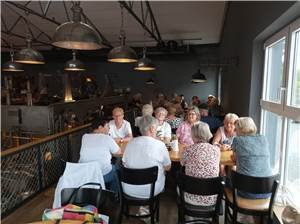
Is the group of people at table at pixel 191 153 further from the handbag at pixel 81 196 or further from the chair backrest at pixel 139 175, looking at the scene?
the handbag at pixel 81 196

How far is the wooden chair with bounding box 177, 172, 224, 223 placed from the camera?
75.3 inches

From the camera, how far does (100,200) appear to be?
5.55 ft

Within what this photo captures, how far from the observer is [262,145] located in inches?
81.3

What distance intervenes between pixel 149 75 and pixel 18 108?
18.9 ft

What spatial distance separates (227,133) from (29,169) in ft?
8.31

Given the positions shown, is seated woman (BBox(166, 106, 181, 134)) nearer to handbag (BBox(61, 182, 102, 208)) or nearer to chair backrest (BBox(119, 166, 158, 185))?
chair backrest (BBox(119, 166, 158, 185))

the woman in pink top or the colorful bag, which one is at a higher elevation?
the woman in pink top

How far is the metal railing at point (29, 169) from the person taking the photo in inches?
108

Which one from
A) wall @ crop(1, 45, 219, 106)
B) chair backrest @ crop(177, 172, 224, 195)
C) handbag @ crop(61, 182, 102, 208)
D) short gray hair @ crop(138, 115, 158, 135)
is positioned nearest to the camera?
handbag @ crop(61, 182, 102, 208)

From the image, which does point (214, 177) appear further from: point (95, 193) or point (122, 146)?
point (122, 146)

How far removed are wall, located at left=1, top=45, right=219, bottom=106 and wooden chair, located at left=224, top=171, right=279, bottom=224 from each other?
7.29 m

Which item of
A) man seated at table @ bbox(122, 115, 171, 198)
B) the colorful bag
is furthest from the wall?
the colorful bag

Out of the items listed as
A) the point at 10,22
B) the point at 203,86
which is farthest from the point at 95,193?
the point at 203,86

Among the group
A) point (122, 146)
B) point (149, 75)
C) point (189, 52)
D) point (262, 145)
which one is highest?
point (189, 52)
